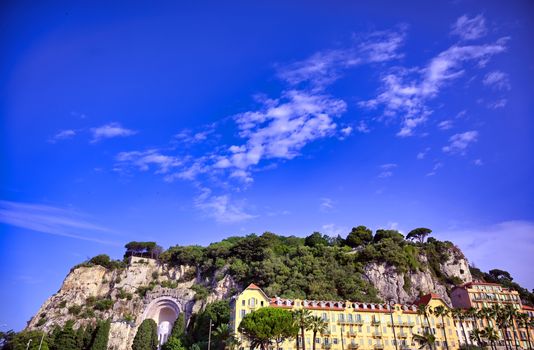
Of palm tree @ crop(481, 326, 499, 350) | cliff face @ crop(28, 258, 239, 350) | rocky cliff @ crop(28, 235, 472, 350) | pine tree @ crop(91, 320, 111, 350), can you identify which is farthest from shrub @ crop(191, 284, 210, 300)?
palm tree @ crop(481, 326, 499, 350)

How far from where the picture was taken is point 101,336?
74188 mm

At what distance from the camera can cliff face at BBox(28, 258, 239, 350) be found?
83500 mm

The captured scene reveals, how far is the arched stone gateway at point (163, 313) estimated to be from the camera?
84.8m

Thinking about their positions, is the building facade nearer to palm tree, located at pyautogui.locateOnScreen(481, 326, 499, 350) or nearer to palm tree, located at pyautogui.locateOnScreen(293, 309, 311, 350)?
palm tree, located at pyautogui.locateOnScreen(481, 326, 499, 350)

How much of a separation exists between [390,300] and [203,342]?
41.7 meters

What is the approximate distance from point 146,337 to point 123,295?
56.1 feet

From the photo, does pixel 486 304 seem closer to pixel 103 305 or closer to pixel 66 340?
pixel 103 305

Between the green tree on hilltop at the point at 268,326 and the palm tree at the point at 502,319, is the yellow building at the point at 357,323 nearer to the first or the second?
the green tree on hilltop at the point at 268,326

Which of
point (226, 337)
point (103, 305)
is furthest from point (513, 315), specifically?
point (103, 305)

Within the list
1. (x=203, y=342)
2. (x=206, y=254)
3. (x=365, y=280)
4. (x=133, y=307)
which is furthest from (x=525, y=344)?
(x=133, y=307)

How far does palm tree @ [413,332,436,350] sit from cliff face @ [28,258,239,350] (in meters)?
38.4

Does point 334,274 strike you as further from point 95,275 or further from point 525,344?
point 95,275

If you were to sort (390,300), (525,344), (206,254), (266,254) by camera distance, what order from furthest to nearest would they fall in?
(206,254) → (266,254) → (390,300) → (525,344)

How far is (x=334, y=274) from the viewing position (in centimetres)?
8294
